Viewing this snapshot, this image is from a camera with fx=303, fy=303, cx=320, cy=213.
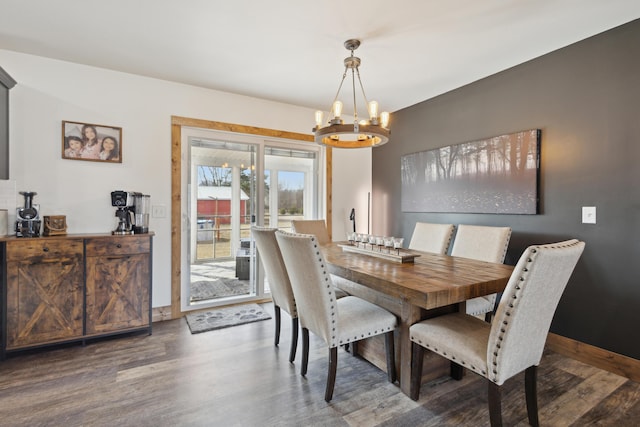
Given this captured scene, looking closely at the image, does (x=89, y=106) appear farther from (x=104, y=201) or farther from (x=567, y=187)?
(x=567, y=187)

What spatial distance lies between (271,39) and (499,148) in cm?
238

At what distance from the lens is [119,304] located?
8.99 ft

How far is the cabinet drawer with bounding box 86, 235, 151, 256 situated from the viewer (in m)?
2.65

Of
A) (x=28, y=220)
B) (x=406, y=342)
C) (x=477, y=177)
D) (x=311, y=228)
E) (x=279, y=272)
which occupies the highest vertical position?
(x=477, y=177)

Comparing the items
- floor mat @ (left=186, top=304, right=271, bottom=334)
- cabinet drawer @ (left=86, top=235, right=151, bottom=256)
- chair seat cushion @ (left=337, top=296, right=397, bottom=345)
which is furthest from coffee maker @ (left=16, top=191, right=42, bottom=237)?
chair seat cushion @ (left=337, top=296, right=397, bottom=345)

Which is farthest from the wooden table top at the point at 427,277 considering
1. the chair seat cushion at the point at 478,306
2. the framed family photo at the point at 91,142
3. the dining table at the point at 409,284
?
the framed family photo at the point at 91,142

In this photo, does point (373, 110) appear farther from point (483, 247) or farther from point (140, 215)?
point (140, 215)

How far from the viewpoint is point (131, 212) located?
9.84 feet

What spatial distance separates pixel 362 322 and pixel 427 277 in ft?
1.65

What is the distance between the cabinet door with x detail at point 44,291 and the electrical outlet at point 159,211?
0.75m

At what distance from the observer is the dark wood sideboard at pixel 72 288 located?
2391mm

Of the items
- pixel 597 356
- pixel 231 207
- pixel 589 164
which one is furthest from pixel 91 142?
pixel 597 356

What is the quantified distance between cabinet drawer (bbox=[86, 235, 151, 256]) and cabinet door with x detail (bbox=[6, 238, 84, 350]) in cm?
9

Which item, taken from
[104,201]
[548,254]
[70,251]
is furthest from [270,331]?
[548,254]
